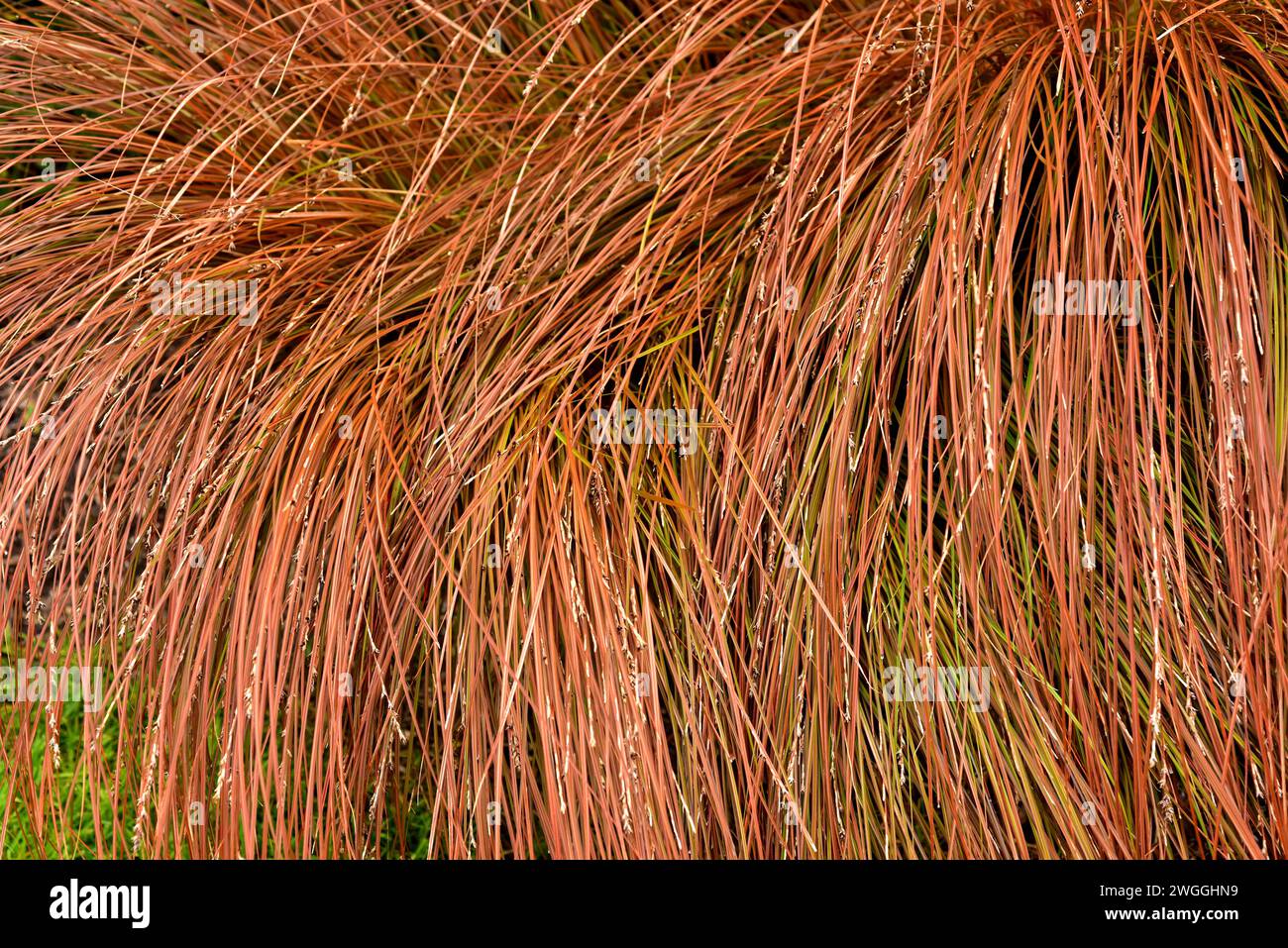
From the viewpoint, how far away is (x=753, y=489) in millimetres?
1302

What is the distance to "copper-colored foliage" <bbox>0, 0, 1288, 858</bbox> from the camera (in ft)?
4.03

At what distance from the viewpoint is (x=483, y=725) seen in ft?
4.37

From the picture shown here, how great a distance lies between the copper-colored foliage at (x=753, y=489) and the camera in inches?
48.3

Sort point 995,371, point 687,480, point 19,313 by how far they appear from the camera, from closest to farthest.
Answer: point 995,371 → point 687,480 → point 19,313

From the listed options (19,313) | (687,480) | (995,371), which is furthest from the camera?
(19,313)

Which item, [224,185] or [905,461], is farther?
[224,185]

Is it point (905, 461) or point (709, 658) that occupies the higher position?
point (905, 461)

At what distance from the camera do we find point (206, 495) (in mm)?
1405
